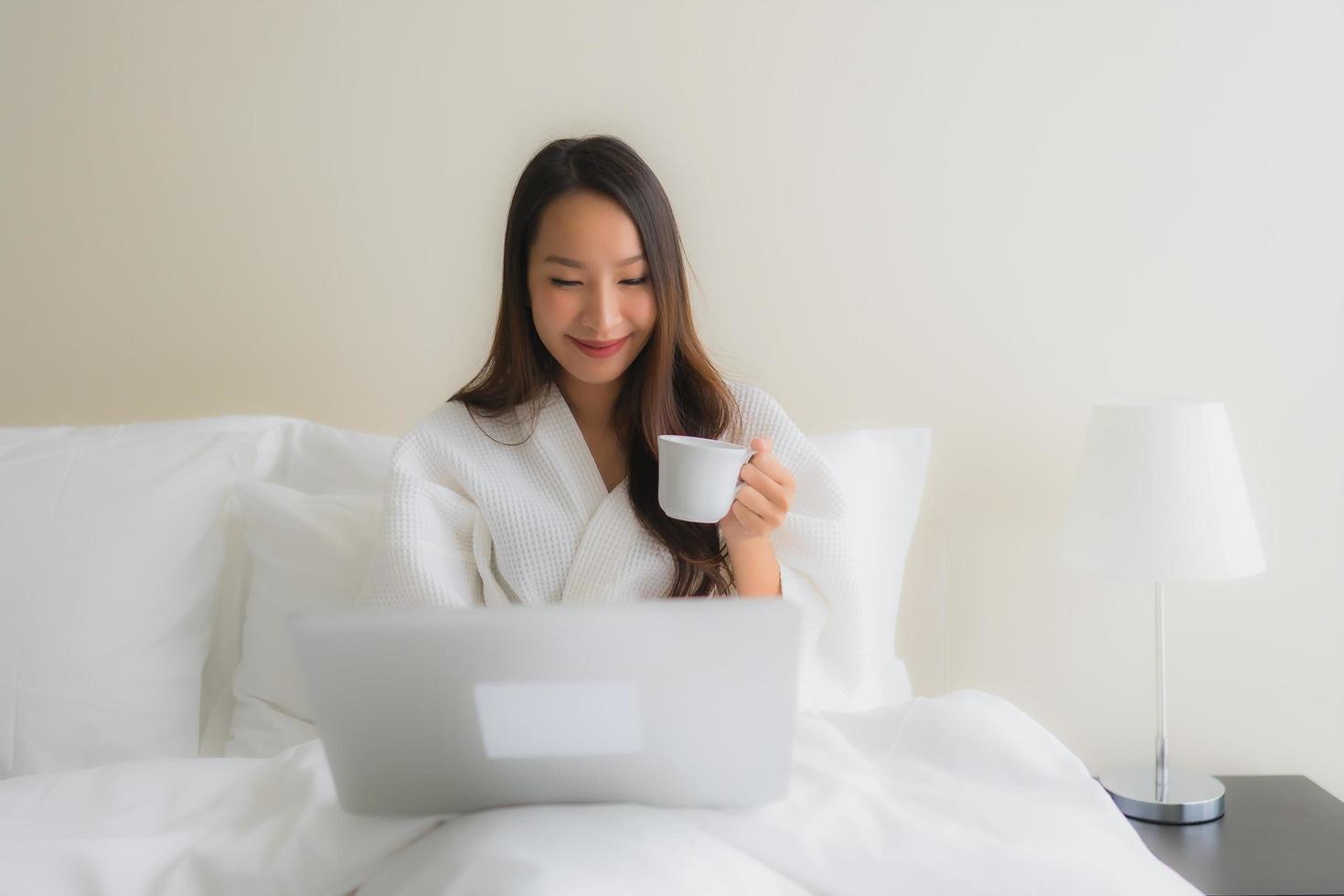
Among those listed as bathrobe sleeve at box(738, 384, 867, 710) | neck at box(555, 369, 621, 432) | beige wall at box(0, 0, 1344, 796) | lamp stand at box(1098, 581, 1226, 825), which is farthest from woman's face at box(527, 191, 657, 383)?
lamp stand at box(1098, 581, 1226, 825)

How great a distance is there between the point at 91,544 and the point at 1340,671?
1.98 meters

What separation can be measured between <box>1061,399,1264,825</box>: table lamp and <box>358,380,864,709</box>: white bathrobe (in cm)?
41

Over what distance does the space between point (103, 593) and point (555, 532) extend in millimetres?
614

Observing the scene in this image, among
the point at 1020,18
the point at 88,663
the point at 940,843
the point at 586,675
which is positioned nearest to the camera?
the point at 586,675

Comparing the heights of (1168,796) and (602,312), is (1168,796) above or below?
below

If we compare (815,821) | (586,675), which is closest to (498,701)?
(586,675)

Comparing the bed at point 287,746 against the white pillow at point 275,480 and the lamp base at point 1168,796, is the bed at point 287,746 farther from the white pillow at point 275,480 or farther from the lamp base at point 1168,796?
the lamp base at point 1168,796

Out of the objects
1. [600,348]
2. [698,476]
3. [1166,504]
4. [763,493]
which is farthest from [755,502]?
[1166,504]

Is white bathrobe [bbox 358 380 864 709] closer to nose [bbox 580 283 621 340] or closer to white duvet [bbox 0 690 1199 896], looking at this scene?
nose [bbox 580 283 621 340]

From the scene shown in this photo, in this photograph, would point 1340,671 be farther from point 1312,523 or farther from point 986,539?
point 986,539

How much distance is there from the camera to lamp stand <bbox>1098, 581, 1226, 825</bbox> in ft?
5.55

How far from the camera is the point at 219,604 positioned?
171cm

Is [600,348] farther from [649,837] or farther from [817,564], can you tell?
[649,837]

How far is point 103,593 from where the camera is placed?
1.54 meters
